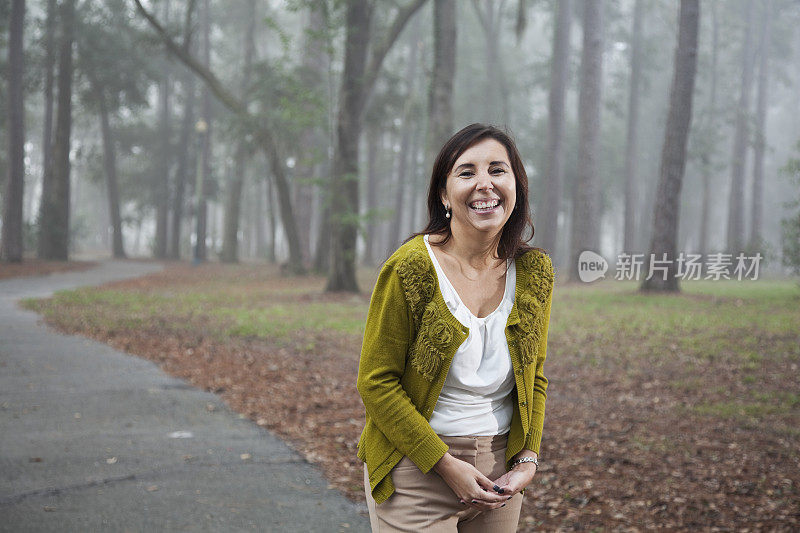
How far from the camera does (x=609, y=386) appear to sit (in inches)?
336

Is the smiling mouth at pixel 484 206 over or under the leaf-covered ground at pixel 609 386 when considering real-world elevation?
over

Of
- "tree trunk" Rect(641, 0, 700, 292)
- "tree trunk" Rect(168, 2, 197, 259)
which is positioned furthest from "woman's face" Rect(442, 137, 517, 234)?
"tree trunk" Rect(168, 2, 197, 259)

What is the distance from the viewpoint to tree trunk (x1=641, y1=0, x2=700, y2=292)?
16.2m

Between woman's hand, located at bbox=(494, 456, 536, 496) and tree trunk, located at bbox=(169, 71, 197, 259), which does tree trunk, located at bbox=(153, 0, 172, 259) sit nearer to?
tree trunk, located at bbox=(169, 71, 197, 259)

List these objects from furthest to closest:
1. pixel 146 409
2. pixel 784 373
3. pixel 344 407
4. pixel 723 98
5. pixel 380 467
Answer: pixel 723 98 → pixel 784 373 → pixel 344 407 → pixel 146 409 → pixel 380 467

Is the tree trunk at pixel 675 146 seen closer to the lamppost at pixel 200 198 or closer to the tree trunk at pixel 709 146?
the tree trunk at pixel 709 146

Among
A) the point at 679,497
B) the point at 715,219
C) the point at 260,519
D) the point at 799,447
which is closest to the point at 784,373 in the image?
the point at 799,447

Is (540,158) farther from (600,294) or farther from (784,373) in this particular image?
(784,373)

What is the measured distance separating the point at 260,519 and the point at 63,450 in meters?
2.07

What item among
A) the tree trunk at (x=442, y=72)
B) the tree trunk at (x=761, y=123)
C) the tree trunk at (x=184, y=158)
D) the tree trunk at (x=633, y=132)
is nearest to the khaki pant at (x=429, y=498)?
the tree trunk at (x=442, y=72)

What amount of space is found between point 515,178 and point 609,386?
6.72m

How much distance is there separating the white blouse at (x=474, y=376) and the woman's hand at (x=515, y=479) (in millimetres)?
131

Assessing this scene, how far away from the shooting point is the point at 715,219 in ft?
188

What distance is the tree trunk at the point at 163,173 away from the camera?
4166 centimetres
